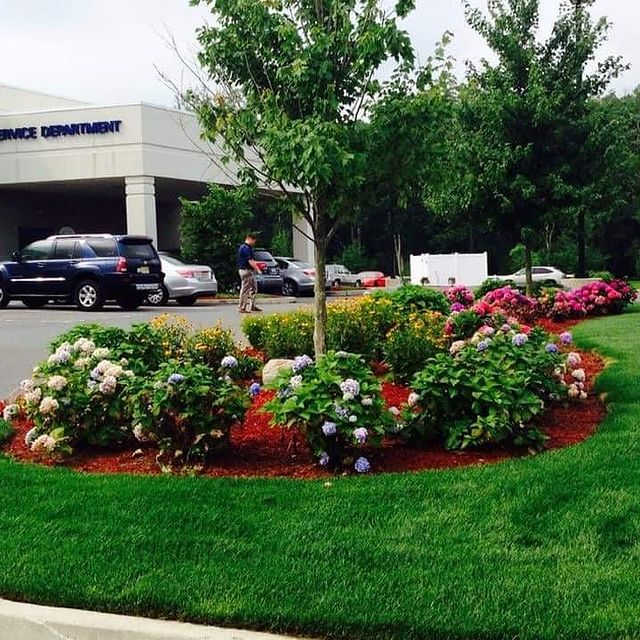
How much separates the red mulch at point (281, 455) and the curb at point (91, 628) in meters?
1.74

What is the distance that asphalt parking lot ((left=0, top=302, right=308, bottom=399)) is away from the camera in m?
11.1

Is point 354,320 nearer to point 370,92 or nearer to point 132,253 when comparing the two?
point 370,92

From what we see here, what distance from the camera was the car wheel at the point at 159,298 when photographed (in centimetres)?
2292

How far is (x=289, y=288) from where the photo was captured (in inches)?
1201

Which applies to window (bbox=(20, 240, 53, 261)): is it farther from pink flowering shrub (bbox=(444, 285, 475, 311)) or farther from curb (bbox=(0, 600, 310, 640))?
→ curb (bbox=(0, 600, 310, 640))

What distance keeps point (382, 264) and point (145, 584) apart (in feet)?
202

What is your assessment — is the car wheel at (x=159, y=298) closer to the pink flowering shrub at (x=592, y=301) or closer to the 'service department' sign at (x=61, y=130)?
the 'service department' sign at (x=61, y=130)

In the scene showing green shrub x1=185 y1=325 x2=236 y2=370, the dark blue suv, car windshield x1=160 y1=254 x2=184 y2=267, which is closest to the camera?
green shrub x1=185 y1=325 x2=236 y2=370

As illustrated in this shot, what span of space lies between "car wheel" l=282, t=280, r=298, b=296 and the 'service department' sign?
7.79m

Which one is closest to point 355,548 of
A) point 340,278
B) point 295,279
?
point 295,279

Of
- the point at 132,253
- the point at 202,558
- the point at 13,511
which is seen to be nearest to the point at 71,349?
the point at 13,511

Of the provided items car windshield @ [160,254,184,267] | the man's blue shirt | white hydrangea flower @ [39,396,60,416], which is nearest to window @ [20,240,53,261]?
car windshield @ [160,254,184,267]

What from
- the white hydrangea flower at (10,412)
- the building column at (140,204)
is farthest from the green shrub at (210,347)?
the building column at (140,204)

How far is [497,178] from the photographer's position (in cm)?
1560
